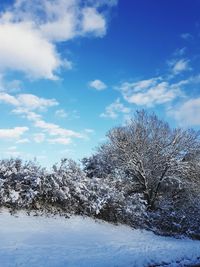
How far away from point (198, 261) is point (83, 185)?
728 centimetres

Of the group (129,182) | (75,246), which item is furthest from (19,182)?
(129,182)

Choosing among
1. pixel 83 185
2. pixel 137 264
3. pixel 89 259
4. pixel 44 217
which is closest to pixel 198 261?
pixel 137 264

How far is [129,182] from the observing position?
24.1 meters

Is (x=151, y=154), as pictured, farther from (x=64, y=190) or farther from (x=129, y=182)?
(x=64, y=190)

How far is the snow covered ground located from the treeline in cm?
102

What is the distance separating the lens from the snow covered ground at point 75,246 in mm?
9656

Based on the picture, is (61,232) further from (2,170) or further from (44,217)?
(2,170)

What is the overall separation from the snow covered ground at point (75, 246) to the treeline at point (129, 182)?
1021 mm

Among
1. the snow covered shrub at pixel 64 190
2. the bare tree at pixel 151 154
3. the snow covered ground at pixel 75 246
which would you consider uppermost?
the bare tree at pixel 151 154

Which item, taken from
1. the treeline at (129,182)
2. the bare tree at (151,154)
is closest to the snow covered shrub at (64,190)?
the treeline at (129,182)

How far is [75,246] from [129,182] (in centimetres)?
1257

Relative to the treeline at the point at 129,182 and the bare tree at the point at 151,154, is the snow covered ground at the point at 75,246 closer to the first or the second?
the treeline at the point at 129,182

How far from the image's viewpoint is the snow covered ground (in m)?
9.66

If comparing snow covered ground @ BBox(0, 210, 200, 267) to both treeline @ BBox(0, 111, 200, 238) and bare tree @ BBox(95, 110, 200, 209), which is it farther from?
bare tree @ BBox(95, 110, 200, 209)
